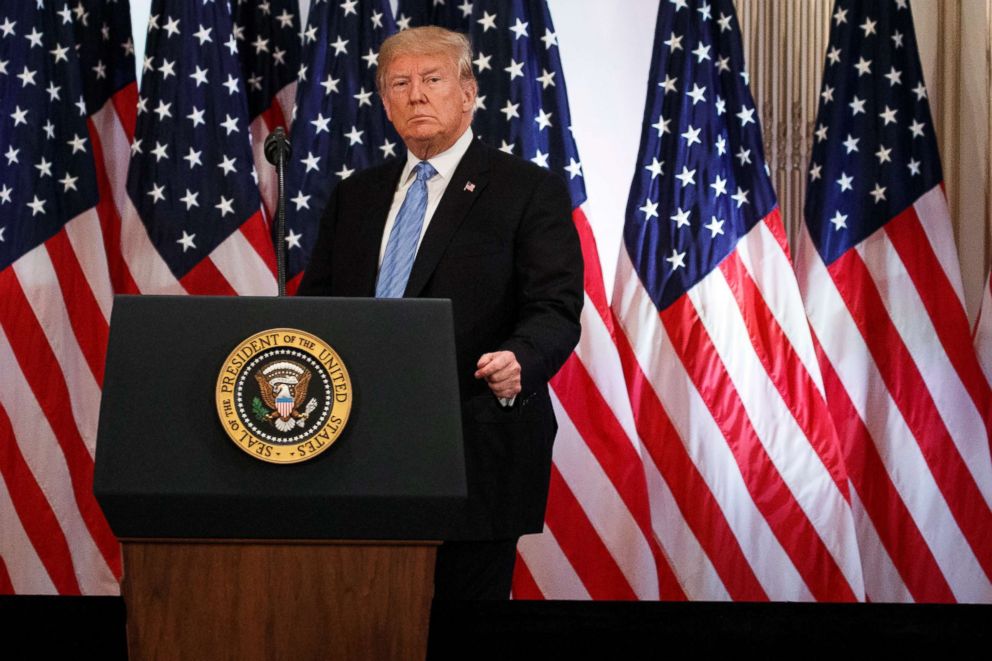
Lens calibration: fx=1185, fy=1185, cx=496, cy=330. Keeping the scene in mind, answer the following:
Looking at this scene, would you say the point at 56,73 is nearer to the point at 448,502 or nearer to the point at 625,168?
the point at 625,168

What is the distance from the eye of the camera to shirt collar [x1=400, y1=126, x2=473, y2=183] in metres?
2.33

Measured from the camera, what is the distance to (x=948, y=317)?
12.7ft

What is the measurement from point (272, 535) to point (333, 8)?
2.91 metres

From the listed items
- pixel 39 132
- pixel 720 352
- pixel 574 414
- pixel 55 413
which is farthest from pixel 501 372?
pixel 39 132

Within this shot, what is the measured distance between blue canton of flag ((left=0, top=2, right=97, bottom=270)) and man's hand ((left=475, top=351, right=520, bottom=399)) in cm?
254

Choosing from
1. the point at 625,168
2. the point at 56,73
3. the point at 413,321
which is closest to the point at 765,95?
the point at 625,168

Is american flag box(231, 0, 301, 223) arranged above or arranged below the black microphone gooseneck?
above

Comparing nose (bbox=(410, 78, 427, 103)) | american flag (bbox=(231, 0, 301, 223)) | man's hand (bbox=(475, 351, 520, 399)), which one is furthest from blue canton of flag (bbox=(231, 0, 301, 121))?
man's hand (bbox=(475, 351, 520, 399))

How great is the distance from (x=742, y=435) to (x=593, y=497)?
52 cm

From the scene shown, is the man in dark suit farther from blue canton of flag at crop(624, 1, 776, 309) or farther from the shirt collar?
blue canton of flag at crop(624, 1, 776, 309)

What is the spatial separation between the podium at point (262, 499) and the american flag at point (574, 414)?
236 cm

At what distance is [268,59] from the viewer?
4145 millimetres

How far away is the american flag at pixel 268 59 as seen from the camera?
13.6 feet

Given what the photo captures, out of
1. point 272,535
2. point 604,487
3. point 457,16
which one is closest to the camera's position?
point 272,535
